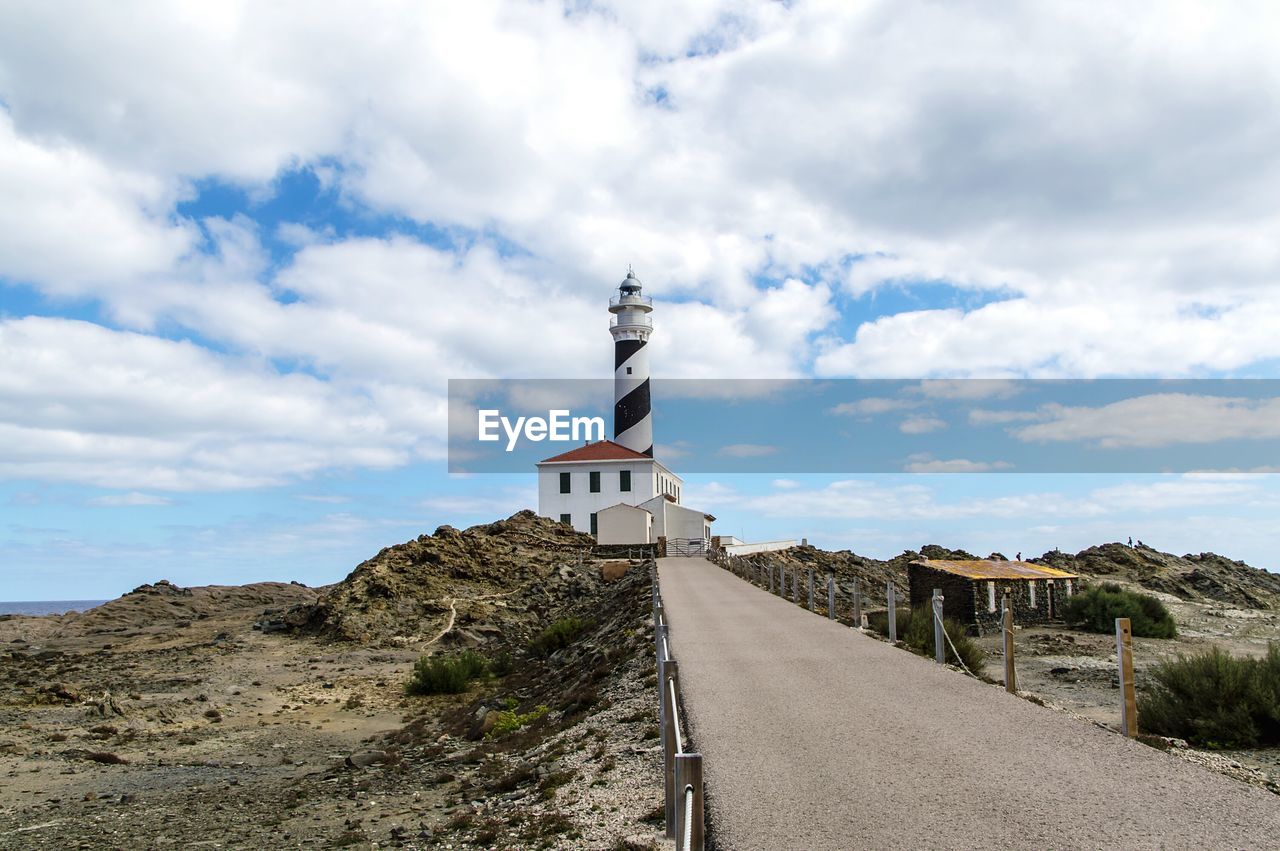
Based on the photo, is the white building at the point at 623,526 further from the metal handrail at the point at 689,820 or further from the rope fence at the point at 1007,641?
the metal handrail at the point at 689,820

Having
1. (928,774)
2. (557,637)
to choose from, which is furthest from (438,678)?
(928,774)

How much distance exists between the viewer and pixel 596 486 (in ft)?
155

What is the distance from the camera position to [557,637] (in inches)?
933

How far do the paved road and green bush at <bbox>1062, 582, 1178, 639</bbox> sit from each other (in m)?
18.5

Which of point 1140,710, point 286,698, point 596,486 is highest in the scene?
point 596,486

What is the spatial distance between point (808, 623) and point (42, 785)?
40.6 ft

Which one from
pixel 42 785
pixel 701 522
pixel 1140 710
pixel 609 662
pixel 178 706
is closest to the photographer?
pixel 1140 710

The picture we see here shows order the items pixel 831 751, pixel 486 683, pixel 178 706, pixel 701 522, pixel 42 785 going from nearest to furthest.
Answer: pixel 831 751
pixel 42 785
pixel 178 706
pixel 486 683
pixel 701 522

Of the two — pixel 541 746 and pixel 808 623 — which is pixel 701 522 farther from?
pixel 541 746

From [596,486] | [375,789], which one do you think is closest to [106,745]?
[375,789]

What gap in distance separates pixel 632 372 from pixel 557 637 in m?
29.4

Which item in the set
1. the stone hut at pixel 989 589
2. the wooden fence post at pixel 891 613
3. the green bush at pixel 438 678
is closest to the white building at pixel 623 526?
the stone hut at pixel 989 589

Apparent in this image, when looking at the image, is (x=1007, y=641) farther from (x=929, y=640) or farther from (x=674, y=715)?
(x=674, y=715)

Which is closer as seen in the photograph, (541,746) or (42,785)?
(541,746)
